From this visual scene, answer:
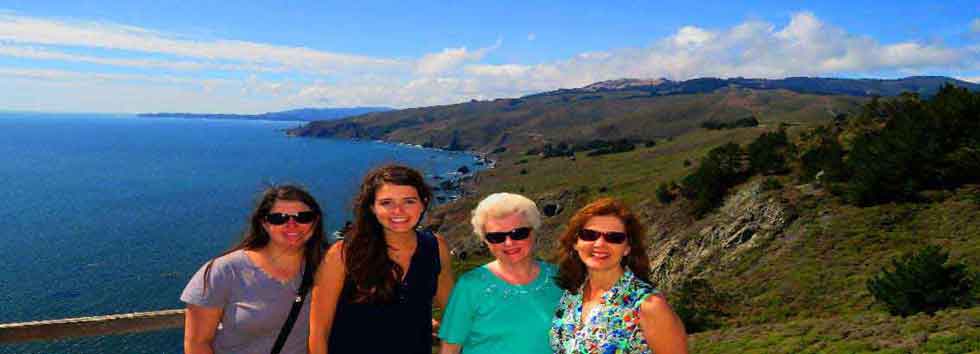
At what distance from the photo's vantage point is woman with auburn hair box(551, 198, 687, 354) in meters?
3.96

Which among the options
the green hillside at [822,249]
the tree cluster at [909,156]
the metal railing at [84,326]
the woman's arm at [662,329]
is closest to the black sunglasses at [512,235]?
the woman's arm at [662,329]

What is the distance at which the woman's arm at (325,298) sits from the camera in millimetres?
4406

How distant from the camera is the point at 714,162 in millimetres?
45281

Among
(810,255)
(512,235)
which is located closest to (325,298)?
(512,235)

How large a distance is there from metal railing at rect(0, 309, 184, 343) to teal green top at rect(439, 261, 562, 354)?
9.11ft

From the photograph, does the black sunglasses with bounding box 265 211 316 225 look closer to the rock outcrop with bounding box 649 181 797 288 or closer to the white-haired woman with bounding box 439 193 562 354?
the white-haired woman with bounding box 439 193 562 354

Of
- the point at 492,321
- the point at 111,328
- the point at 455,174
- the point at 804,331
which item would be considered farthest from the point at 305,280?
the point at 455,174

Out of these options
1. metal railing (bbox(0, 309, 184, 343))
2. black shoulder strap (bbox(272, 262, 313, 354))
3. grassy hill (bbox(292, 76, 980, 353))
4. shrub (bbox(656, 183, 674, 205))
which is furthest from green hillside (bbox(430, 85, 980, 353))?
metal railing (bbox(0, 309, 184, 343))

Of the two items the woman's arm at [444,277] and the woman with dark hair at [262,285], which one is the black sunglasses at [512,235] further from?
the woman with dark hair at [262,285]

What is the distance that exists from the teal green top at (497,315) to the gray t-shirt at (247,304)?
121 centimetres

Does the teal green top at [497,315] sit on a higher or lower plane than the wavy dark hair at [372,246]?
lower

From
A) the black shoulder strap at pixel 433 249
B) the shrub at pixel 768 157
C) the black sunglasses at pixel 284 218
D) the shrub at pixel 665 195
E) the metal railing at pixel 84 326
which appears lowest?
the shrub at pixel 665 195

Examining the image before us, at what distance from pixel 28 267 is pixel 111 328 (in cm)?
7366

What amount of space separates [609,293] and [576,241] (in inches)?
20.1
